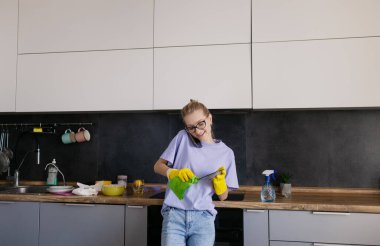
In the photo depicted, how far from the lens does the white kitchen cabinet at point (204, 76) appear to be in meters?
2.20

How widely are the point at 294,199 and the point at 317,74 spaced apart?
2.51 feet

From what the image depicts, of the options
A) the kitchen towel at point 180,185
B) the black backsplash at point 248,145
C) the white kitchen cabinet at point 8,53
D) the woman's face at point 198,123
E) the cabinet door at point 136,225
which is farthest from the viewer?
the white kitchen cabinet at point 8,53

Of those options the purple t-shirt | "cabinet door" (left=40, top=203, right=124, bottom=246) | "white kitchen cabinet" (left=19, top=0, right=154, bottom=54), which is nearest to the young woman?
the purple t-shirt

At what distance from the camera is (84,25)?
7.89 feet

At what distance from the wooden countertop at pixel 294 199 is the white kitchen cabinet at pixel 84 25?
1.01 m

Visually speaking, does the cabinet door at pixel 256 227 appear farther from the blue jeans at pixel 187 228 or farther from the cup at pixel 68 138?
the cup at pixel 68 138

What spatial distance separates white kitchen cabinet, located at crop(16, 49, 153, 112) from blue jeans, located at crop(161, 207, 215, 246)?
93 centimetres

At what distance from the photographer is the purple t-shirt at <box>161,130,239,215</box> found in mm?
1594

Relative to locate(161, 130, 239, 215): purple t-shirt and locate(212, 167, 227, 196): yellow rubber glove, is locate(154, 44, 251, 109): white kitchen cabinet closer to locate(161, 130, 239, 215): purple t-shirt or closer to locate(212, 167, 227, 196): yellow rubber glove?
locate(161, 130, 239, 215): purple t-shirt

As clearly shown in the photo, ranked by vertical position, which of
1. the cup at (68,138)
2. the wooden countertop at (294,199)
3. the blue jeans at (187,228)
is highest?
the cup at (68,138)

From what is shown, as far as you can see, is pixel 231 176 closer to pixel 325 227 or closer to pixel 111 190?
pixel 325 227

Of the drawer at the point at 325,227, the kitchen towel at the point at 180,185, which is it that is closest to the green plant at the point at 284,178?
the drawer at the point at 325,227

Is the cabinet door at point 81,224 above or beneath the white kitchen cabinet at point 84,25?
beneath

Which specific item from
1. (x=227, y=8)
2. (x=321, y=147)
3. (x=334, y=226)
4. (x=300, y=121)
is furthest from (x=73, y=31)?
(x=334, y=226)
